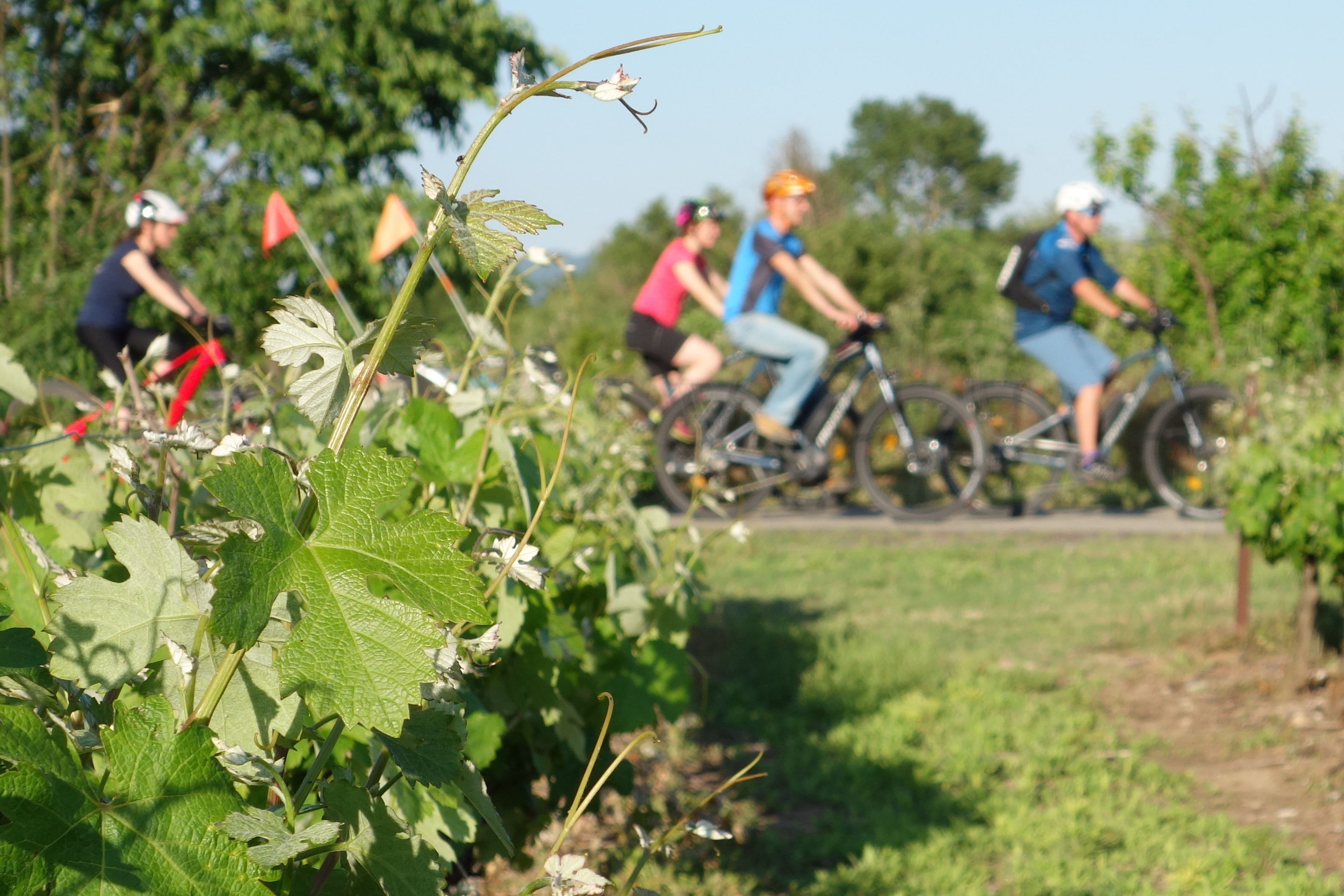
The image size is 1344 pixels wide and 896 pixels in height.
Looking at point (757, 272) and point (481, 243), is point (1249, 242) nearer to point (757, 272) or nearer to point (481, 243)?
point (757, 272)

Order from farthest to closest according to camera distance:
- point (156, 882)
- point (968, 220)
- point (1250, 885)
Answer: point (968, 220), point (1250, 885), point (156, 882)

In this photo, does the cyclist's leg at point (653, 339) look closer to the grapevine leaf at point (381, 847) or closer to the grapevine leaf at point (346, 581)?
the grapevine leaf at point (381, 847)

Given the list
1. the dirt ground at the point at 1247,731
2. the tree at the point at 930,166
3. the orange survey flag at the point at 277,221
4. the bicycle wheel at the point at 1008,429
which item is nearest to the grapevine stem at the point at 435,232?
the orange survey flag at the point at 277,221

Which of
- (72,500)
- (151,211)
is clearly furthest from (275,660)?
(151,211)

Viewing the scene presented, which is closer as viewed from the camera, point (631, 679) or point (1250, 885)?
point (631, 679)

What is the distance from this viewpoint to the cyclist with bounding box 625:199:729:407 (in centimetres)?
709

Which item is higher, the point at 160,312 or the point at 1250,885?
the point at 1250,885

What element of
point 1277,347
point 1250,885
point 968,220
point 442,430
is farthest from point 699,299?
Result: point 968,220

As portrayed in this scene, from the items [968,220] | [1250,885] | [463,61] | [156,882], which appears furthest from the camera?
[968,220]

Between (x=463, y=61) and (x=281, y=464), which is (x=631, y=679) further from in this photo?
(x=463, y=61)

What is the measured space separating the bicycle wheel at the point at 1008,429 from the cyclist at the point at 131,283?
15.4 ft

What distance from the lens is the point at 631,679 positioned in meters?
2.11

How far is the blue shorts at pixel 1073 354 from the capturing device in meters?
7.35

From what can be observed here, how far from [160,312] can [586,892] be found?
34.8ft
